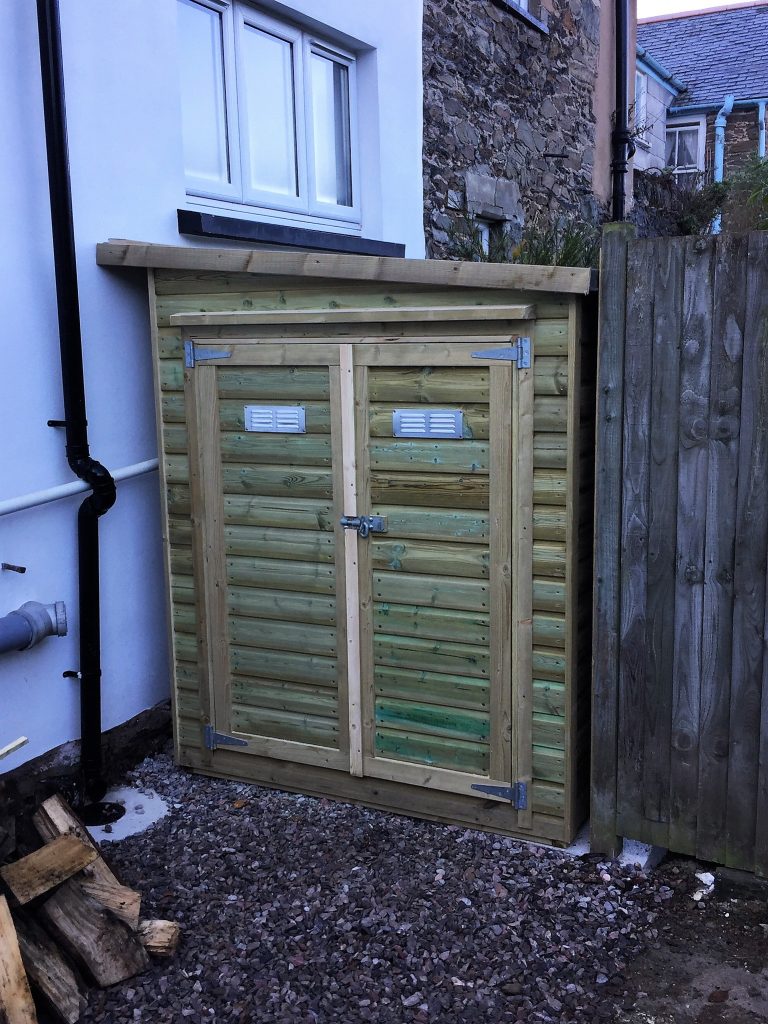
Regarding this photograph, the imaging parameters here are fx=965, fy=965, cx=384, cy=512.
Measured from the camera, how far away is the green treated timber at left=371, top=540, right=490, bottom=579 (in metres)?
3.97

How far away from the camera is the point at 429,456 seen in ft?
13.1

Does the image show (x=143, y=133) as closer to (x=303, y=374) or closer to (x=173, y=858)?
(x=303, y=374)

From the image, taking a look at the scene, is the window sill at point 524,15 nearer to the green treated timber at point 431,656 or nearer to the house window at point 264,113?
the house window at point 264,113

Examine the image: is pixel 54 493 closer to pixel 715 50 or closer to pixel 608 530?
pixel 608 530

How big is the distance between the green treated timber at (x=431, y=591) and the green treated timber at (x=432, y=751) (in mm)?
592

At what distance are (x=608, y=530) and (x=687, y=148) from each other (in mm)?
16944

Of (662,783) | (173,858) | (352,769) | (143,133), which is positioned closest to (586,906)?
(662,783)

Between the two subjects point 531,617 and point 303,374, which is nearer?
point 531,617

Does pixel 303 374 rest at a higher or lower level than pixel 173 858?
higher

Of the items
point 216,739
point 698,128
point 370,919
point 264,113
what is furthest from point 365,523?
point 698,128

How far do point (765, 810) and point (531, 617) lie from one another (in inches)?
43.4

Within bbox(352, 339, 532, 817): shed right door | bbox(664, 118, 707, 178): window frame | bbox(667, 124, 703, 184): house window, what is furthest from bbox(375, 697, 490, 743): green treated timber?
bbox(664, 118, 707, 178): window frame

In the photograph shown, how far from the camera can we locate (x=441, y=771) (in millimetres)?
4156

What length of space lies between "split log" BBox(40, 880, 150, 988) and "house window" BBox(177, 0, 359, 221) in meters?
3.48
